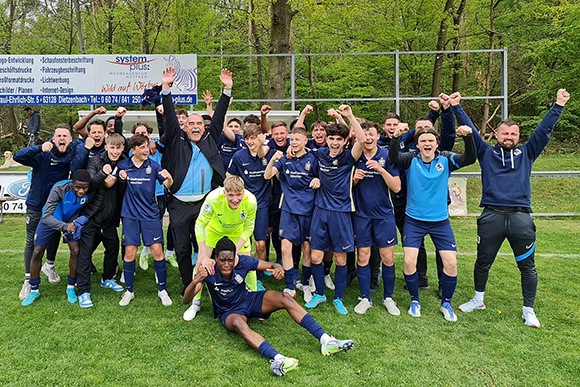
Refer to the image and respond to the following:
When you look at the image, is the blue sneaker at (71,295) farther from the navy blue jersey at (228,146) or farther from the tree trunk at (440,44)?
the tree trunk at (440,44)

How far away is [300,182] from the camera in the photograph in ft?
15.4

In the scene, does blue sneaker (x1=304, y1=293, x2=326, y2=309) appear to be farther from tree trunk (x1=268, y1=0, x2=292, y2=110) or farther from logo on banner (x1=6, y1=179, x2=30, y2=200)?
logo on banner (x1=6, y1=179, x2=30, y2=200)

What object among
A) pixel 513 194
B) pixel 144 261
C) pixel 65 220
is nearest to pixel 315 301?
pixel 513 194

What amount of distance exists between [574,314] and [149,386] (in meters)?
4.41

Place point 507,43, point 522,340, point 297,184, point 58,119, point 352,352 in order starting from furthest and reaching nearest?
point 58,119
point 507,43
point 297,184
point 522,340
point 352,352

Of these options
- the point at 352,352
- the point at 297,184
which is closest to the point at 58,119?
the point at 297,184

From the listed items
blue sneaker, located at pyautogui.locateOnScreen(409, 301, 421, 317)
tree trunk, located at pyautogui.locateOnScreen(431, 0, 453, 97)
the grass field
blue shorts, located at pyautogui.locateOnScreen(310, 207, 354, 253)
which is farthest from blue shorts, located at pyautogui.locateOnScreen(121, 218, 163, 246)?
tree trunk, located at pyautogui.locateOnScreen(431, 0, 453, 97)

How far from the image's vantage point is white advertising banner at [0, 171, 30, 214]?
981 centimetres

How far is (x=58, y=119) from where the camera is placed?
73.7 ft

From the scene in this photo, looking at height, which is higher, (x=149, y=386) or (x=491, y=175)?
(x=491, y=175)

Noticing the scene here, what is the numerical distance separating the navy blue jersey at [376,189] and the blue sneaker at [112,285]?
319 cm

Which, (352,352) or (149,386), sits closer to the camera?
(149,386)

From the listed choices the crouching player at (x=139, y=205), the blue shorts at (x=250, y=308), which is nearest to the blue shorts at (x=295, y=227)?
the blue shorts at (x=250, y=308)

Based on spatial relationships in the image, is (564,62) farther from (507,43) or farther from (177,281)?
(177,281)
